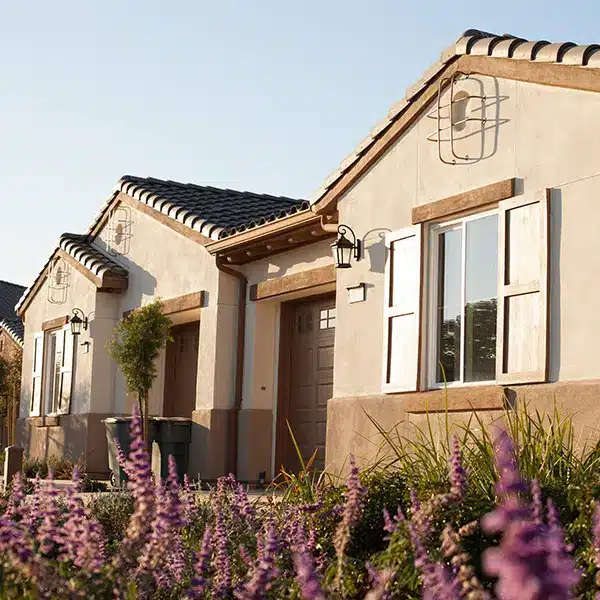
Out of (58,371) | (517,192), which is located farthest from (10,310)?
(517,192)

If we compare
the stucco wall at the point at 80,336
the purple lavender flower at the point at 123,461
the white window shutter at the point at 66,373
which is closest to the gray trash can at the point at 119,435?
the stucco wall at the point at 80,336

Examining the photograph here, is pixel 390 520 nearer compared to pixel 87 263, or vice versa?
pixel 390 520

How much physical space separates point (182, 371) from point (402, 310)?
6.61m

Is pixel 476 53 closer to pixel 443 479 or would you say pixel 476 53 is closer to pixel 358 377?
pixel 358 377

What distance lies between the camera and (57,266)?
1877 cm

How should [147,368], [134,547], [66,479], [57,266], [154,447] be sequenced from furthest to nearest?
[57,266] → [66,479] → [147,368] → [154,447] → [134,547]

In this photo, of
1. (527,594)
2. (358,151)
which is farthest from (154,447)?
(527,594)

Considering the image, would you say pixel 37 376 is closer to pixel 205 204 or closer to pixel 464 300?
pixel 205 204

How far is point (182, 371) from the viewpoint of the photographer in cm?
1617

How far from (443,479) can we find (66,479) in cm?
1029

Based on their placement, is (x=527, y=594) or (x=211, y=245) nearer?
(x=527, y=594)

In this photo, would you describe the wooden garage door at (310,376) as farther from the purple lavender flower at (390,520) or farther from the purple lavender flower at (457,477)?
the purple lavender flower at (457,477)

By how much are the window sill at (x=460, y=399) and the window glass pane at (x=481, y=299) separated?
0.21 m

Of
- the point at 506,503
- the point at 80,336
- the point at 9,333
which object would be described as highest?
the point at 9,333
